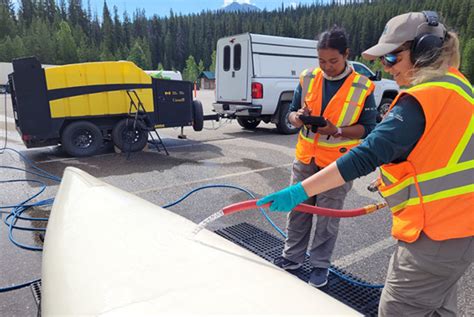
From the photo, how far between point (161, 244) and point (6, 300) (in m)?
1.78

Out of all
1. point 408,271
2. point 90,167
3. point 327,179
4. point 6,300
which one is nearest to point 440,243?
point 408,271

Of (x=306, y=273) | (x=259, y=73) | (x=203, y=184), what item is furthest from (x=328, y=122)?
(x=259, y=73)

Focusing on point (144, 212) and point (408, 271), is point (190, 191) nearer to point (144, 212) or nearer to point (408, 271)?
point (144, 212)

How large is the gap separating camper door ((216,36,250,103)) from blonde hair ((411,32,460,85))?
903cm

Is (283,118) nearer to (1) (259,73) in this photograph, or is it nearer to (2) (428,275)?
Answer: (1) (259,73)

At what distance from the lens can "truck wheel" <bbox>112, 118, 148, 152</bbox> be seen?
794cm

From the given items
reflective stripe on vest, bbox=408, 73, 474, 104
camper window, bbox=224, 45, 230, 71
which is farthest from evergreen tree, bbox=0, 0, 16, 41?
reflective stripe on vest, bbox=408, 73, 474, 104

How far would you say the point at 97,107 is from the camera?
7.69 m

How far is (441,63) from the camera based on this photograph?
135 centimetres

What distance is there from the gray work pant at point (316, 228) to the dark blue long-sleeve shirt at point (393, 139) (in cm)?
119

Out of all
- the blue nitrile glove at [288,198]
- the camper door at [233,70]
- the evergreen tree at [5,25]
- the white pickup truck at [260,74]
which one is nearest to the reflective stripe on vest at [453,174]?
the blue nitrile glove at [288,198]

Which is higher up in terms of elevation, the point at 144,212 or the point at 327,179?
the point at 327,179

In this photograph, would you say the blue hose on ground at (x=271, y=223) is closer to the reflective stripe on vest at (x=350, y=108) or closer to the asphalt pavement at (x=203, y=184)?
the asphalt pavement at (x=203, y=184)

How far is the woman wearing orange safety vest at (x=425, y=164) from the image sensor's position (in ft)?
4.20
